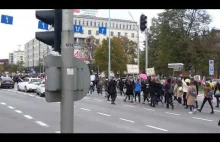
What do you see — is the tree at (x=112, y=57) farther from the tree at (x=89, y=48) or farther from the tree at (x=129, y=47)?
the tree at (x=129, y=47)

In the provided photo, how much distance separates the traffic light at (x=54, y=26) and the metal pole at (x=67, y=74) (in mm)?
198

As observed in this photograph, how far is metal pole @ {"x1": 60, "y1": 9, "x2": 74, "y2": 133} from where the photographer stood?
5.01 m

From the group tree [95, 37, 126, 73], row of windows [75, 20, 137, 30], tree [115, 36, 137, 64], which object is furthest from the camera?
row of windows [75, 20, 137, 30]

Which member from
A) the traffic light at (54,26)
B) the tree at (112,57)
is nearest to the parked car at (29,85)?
the traffic light at (54,26)

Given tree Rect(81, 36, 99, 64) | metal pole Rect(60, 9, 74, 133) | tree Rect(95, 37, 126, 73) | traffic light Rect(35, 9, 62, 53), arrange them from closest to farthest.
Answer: metal pole Rect(60, 9, 74, 133), traffic light Rect(35, 9, 62, 53), tree Rect(95, 37, 126, 73), tree Rect(81, 36, 99, 64)

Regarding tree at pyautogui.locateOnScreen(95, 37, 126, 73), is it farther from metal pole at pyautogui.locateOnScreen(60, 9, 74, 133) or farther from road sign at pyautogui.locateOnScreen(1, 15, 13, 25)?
metal pole at pyautogui.locateOnScreen(60, 9, 74, 133)

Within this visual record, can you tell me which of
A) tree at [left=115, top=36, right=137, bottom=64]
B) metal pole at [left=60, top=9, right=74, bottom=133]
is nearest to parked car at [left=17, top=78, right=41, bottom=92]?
metal pole at [left=60, top=9, right=74, bottom=133]

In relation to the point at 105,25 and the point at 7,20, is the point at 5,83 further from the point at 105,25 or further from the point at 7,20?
the point at 105,25

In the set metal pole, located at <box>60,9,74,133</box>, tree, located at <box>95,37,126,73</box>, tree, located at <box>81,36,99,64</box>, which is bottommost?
metal pole, located at <box>60,9,74,133</box>

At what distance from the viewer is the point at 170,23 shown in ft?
197

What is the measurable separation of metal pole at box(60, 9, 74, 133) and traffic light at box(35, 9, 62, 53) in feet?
0.65

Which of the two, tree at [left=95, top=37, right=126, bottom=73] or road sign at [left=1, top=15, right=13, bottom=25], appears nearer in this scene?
road sign at [left=1, top=15, right=13, bottom=25]

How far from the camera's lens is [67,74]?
16.5 ft
